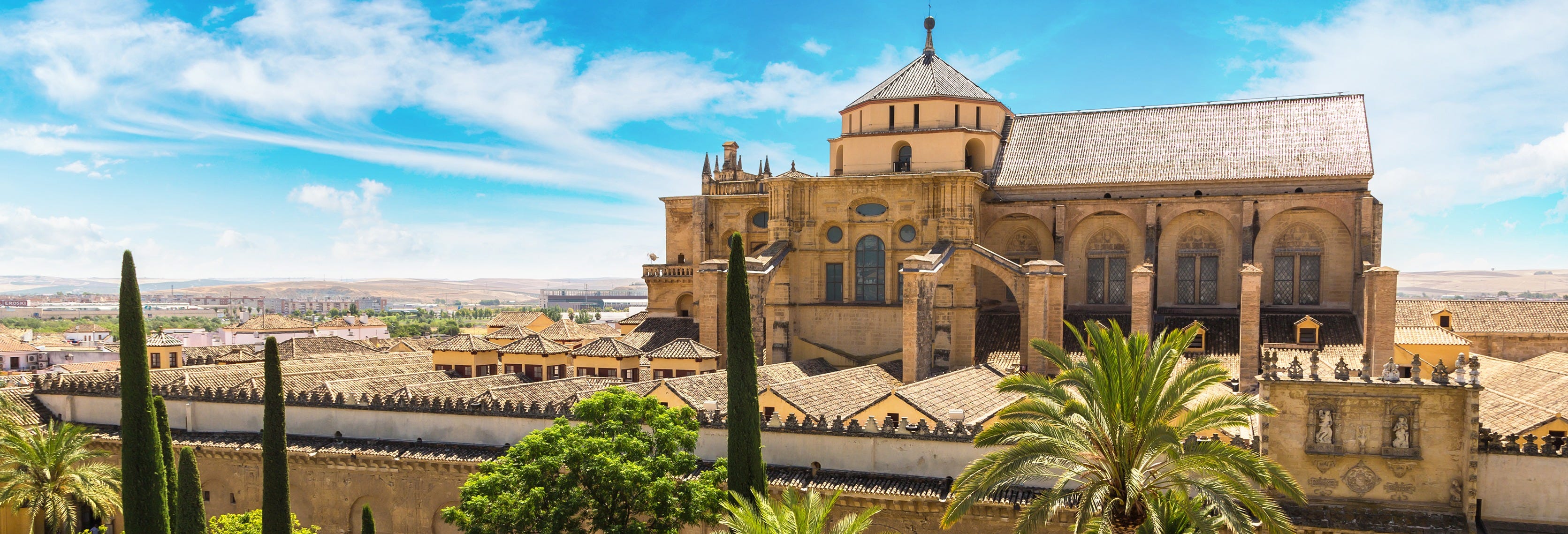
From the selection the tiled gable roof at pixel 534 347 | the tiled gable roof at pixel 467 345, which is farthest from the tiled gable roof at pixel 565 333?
the tiled gable roof at pixel 534 347

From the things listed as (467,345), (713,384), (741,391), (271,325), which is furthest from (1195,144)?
(271,325)

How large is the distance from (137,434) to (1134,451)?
2210 cm

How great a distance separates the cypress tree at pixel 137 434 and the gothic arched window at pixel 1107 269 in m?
32.8

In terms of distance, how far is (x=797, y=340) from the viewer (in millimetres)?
40875

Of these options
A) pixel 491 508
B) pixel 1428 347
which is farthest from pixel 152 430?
pixel 1428 347

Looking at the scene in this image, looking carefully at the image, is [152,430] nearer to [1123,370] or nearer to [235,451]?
[235,451]

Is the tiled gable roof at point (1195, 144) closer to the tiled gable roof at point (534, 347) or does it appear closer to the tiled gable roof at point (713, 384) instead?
the tiled gable roof at point (713, 384)

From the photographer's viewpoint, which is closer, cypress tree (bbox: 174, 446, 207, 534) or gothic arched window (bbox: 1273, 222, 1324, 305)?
cypress tree (bbox: 174, 446, 207, 534)

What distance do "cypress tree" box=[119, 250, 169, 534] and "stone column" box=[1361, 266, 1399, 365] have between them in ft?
115

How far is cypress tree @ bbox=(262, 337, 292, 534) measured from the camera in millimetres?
22156

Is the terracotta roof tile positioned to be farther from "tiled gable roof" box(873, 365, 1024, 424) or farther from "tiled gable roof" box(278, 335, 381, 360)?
"tiled gable roof" box(278, 335, 381, 360)

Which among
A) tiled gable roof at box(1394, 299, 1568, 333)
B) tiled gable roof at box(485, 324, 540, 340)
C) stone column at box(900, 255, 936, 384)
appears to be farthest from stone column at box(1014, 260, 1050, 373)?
tiled gable roof at box(485, 324, 540, 340)

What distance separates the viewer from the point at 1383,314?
3158 cm

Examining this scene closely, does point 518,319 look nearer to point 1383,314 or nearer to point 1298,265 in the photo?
point 1298,265
